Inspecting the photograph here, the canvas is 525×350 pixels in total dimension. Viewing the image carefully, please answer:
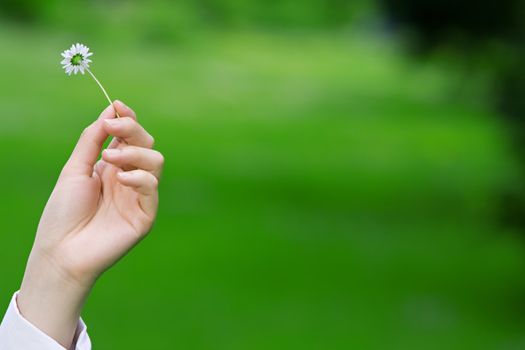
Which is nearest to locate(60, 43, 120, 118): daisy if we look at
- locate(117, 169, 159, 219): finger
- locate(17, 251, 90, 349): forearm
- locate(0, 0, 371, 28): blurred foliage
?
locate(117, 169, 159, 219): finger

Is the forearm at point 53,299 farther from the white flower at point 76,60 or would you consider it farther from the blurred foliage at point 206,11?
the blurred foliage at point 206,11

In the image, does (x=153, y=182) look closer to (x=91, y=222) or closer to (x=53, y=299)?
(x=91, y=222)

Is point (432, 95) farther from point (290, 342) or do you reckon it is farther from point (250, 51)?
point (290, 342)

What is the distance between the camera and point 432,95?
28938 mm

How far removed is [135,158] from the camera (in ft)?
6.56

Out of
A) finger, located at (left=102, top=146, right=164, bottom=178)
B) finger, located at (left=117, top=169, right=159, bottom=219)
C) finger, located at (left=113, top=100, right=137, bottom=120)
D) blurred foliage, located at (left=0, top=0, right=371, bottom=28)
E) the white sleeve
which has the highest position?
finger, located at (left=113, top=100, right=137, bottom=120)

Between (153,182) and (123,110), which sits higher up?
(123,110)

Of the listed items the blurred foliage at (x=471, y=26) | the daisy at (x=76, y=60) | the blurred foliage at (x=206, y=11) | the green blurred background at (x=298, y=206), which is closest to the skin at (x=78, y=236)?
the daisy at (x=76, y=60)

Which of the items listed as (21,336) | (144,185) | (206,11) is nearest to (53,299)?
(21,336)

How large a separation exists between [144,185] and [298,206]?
10865 mm

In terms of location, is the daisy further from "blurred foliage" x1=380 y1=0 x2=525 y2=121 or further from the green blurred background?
"blurred foliage" x1=380 y1=0 x2=525 y2=121

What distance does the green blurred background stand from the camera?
27.5ft

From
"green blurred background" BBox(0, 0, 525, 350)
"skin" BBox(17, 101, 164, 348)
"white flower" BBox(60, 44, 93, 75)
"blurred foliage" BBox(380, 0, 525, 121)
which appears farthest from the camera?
"blurred foliage" BBox(380, 0, 525, 121)

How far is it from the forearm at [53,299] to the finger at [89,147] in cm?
17
